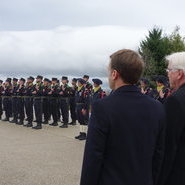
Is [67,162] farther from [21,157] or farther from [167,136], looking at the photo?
[167,136]

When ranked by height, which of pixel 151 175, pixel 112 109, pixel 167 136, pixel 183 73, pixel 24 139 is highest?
pixel 183 73

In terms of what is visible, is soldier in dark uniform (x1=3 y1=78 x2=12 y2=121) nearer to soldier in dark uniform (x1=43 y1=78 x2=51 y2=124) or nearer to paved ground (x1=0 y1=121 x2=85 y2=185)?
soldier in dark uniform (x1=43 y1=78 x2=51 y2=124)

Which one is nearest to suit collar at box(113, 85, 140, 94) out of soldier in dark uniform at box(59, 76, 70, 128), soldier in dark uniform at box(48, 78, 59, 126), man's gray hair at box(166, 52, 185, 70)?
man's gray hair at box(166, 52, 185, 70)

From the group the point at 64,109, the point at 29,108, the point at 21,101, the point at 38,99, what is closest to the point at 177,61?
the point at 64,109

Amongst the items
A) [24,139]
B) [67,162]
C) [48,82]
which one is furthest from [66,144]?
[48,82]

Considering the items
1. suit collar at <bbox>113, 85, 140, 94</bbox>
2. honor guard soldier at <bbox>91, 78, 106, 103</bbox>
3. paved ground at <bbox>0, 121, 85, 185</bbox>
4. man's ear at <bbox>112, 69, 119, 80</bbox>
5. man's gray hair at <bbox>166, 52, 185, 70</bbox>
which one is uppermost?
man's gray hair at <bbox>166, 52, 185, 70</bbox>

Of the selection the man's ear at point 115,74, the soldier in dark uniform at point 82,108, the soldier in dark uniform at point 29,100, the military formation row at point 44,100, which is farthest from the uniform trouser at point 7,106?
the man's ear at point 115,74

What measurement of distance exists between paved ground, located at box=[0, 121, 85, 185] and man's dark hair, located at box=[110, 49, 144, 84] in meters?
3.69

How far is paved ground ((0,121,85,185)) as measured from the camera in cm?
600

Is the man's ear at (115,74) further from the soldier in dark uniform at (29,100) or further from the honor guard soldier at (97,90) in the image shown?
the soldier in dark uniform at (29,100)

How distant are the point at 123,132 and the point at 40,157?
5.59 metres

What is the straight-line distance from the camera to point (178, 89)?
8.69 ft

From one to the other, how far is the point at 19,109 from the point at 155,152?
Answer: 12413mm

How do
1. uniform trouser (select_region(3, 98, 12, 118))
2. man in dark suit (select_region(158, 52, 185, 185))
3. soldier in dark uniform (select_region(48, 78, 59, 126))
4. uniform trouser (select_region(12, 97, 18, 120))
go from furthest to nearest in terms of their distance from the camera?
uniform trouser (select_region(3, 98, 12, 118)) < uniform trouser (select_region(12, 97, 18, 120)) < soldier in dark uniform (select_region(48, 78, 59, 126)) < man in dark suit (select_region(158, 52, 185, 185))
